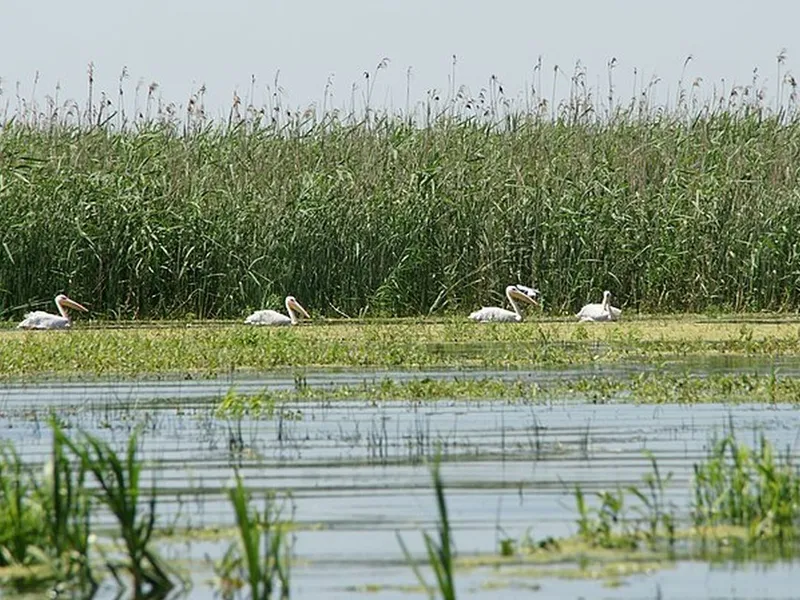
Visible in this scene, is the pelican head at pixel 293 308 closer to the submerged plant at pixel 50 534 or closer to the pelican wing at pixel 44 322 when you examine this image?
the pelican wing at pixel 44 322

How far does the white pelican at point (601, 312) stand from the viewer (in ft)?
66.5

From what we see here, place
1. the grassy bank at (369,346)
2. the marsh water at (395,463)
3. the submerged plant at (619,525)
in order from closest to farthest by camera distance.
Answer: the marsh water at (395,463) < the submerged plant at (619,525) < the grassy bank at (369,346)

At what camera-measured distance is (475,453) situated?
1041 cm

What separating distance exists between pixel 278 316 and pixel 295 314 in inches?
34.8

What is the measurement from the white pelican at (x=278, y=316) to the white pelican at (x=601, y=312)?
3019 mm

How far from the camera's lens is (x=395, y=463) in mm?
10117

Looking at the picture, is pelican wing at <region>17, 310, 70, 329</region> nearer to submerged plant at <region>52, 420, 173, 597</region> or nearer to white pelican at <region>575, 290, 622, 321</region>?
white pelican at <region>575, 290, 622, 321</region>

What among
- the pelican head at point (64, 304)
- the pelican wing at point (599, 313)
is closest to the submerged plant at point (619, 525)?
the pelican wing at point (599, 313)

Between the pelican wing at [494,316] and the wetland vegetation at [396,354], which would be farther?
the pelican wing at [494,316]

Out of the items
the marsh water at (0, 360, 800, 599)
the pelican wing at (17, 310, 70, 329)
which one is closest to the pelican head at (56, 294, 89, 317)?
the pelican wing at (17, 310, 70, 329)

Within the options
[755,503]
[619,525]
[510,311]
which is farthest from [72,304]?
[755,503]

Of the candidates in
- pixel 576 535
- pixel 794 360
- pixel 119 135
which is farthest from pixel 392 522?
pixel 119 135

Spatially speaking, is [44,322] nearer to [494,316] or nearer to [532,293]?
[494,316]

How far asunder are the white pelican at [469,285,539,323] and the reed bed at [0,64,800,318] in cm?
57
